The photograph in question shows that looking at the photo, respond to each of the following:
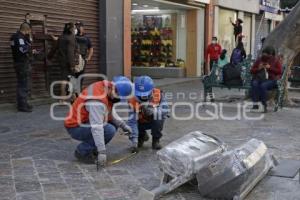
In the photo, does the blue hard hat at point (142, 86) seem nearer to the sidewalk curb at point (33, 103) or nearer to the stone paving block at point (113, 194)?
the stone paving block at point (113, 194)

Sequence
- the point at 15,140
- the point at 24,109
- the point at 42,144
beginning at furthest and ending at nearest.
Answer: the point at 24,109, the point at 15,140, the point at 42,144

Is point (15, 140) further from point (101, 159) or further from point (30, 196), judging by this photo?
point (30, 196)

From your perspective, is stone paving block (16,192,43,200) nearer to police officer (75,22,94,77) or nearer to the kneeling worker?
the kneeling worker

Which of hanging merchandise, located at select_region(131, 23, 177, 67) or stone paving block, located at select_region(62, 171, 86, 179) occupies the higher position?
hanging merchandise, located at select_region(131, 23, 177, 67)

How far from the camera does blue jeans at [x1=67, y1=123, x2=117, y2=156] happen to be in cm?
592

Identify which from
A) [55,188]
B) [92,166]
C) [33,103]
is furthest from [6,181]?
[33,103]

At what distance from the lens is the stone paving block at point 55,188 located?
5.10 metres

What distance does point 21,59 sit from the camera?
31.8 ft

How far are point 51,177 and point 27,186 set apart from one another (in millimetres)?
381

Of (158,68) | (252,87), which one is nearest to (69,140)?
(252,87)

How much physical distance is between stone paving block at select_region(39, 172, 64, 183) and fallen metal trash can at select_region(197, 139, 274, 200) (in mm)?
1500

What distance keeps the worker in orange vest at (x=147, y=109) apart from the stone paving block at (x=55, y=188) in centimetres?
144

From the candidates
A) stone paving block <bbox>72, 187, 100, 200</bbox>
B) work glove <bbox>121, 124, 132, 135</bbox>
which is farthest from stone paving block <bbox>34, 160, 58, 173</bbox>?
work glove <bbox>121, 124, 132, 135</bbox>

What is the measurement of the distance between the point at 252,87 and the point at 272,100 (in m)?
0.81
